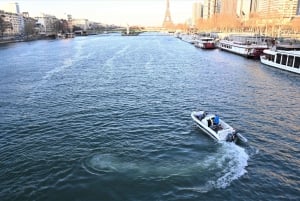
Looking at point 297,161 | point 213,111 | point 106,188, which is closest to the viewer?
point 106,188

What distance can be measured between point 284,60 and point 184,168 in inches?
2193

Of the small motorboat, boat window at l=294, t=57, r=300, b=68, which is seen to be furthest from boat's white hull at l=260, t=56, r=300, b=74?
the small motorboat

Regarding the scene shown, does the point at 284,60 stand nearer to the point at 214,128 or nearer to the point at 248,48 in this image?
the point at 248,48

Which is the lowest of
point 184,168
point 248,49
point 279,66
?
point 184,168

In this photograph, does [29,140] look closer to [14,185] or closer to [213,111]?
[14,185]

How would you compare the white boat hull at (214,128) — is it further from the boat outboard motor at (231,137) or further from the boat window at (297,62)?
the boat window at (297,62)

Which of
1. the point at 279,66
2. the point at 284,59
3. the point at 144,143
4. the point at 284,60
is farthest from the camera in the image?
the point at 279,66

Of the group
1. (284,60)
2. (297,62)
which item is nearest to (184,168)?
(297,62)

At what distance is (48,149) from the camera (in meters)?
26.2

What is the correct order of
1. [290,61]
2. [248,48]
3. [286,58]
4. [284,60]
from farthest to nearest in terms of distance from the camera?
[248,48] < [284,60] < [286,58] < [290,61]

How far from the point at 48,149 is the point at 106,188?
8.91m

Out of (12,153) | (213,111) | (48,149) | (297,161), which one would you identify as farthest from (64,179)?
(213,111)

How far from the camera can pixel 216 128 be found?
28.8 metres

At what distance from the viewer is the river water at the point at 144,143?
2027 cm
